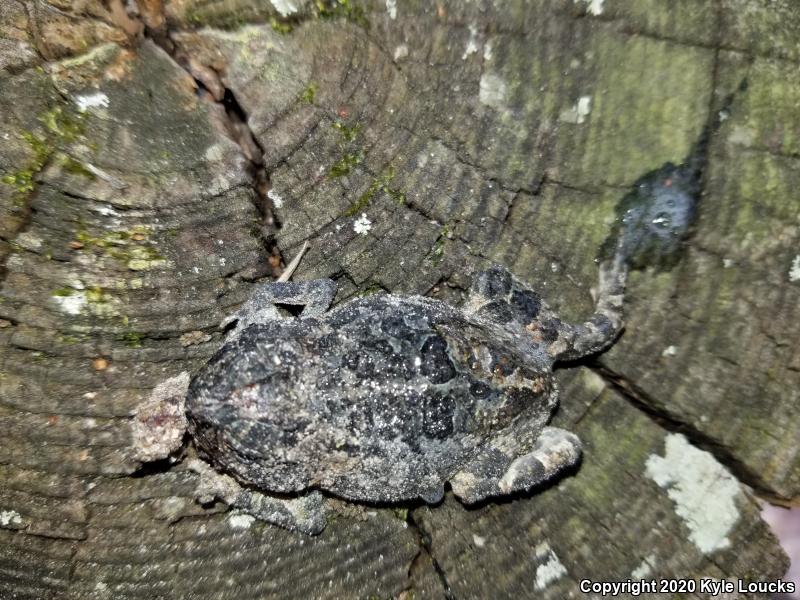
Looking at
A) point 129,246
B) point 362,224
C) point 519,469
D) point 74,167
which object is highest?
point 362,224

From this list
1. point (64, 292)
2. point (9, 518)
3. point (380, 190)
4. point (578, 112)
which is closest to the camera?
point (9, 518)

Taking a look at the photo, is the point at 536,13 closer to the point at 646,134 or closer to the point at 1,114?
the point at 646,134

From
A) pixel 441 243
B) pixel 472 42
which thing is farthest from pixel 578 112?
pixel 441 243

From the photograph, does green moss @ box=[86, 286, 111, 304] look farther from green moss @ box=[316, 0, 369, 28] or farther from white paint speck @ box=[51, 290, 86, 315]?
green moss @ box=[316, 0, 369, 28]

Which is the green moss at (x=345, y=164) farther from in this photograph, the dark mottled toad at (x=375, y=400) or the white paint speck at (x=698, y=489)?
the white paint speck at (x=698, y=489)

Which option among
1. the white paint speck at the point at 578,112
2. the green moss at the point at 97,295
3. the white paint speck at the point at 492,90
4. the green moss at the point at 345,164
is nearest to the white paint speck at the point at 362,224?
the green moss at the point at 345,164

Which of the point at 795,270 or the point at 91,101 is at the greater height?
the point at 795,270

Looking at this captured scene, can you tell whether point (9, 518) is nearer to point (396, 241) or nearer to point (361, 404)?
point (361, 404)
